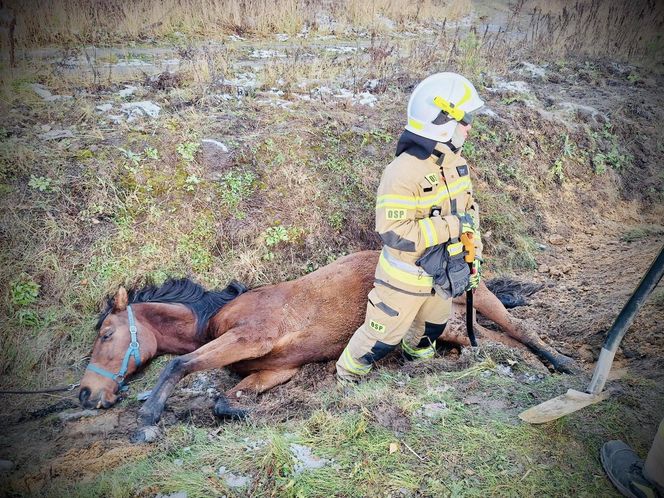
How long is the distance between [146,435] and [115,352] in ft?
3.12

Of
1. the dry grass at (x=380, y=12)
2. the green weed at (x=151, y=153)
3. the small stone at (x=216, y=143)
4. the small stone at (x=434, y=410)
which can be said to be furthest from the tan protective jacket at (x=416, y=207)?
the dry grass at (x=380, y=12)

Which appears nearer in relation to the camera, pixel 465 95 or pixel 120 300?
pixel 465 95

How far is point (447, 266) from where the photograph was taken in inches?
134

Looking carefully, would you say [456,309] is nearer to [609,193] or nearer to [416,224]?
[416,224]

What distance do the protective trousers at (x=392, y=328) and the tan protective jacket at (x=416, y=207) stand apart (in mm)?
149

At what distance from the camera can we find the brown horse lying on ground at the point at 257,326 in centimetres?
396

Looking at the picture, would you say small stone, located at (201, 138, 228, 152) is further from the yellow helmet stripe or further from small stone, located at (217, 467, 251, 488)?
small stone, located at (217, 467, 251, 488)

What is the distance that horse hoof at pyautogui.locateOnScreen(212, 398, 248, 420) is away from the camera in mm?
3674

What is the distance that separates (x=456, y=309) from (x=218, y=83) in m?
5.42

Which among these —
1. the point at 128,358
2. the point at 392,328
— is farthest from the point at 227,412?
the point at 392,328

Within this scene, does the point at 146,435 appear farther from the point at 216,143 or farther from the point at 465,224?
the point at 216,143

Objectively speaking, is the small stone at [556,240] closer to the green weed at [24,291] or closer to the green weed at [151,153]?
the green weed at [151,153]

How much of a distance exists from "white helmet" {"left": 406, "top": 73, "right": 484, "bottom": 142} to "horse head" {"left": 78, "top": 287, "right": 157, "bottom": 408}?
2922mm

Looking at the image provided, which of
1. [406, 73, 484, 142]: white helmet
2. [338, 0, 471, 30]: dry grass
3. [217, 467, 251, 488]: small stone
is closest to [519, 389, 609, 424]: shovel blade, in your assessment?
[217, 467, 251, 488]: small stone
